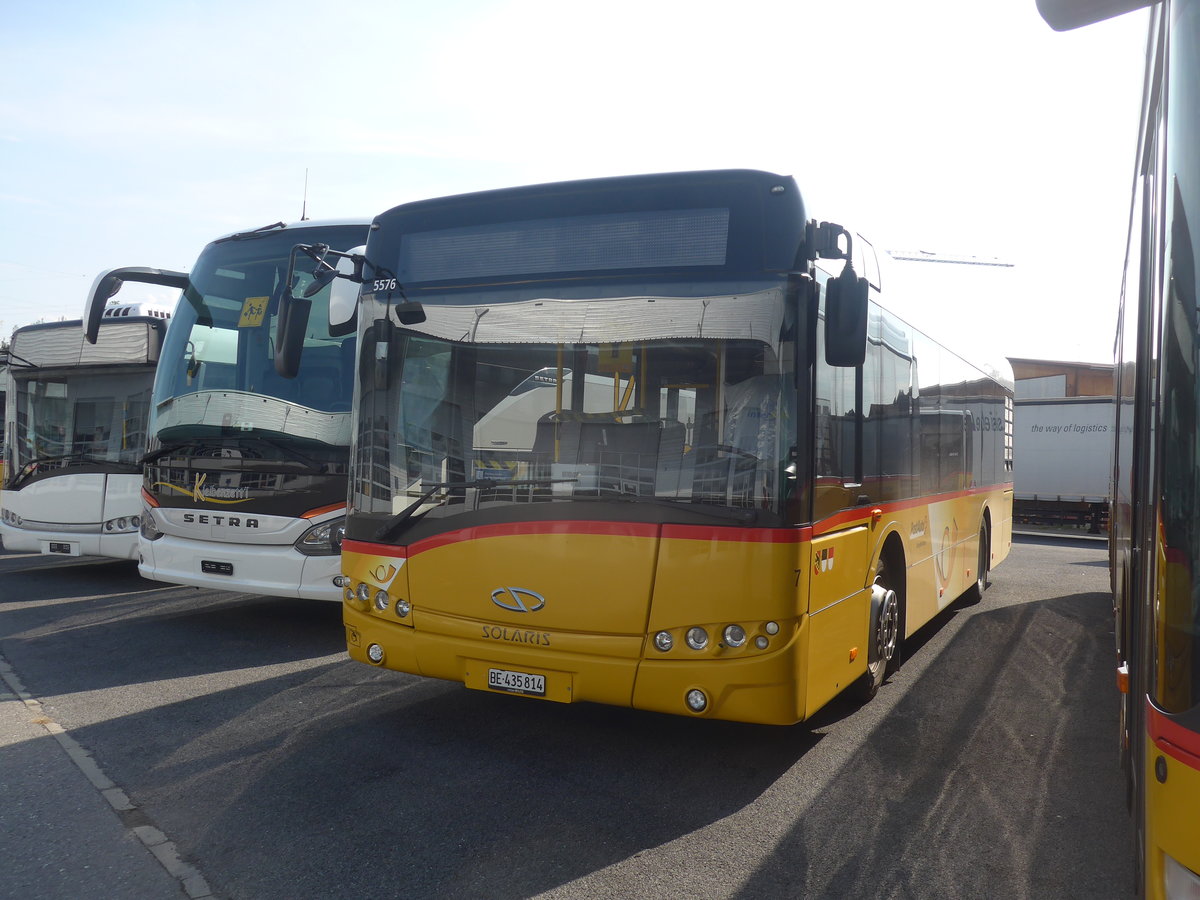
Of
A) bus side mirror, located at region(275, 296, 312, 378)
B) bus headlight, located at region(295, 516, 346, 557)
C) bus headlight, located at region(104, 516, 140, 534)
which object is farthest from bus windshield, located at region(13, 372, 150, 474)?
bus side mirror, located at region(275, 296, 312, 378)

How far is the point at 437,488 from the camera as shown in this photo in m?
5.20

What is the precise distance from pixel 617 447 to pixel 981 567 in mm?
7430

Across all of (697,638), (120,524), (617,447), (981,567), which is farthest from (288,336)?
(981,567)

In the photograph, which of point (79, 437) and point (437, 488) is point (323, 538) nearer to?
point (437, 488)

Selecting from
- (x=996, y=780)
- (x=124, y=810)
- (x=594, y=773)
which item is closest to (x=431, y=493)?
(x=594, y=773)

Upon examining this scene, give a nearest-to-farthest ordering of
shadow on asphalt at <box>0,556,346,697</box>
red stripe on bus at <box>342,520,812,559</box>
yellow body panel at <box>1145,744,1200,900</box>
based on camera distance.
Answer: yellow body panel at <box>1145,744,1200,900</box>, red stripe on bus at <box>342,520,812,559</box>, shadow on asphalt at <box>0,556,346,697</box>

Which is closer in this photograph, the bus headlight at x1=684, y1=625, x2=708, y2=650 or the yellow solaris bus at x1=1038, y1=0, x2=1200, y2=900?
the yellow solaris bus at x1=1038, y1=0, x2=1200, y2=900

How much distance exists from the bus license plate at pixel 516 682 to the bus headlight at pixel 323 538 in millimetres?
3118

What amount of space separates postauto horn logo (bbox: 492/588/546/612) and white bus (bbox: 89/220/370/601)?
3.13 meters

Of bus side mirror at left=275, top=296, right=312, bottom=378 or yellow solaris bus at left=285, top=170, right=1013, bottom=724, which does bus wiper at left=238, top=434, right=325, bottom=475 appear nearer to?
bus side mirror at left=275, top=296, right=312, bottom=378

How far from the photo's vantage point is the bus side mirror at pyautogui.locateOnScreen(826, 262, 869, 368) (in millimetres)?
4625

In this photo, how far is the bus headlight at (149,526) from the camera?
8507 millimetres

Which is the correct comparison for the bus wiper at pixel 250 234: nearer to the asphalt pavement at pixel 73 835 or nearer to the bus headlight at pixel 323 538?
the bus headlight at pixel 323 538

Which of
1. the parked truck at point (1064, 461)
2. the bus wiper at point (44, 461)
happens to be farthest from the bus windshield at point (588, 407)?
the parked truck at point (1064, 461)
